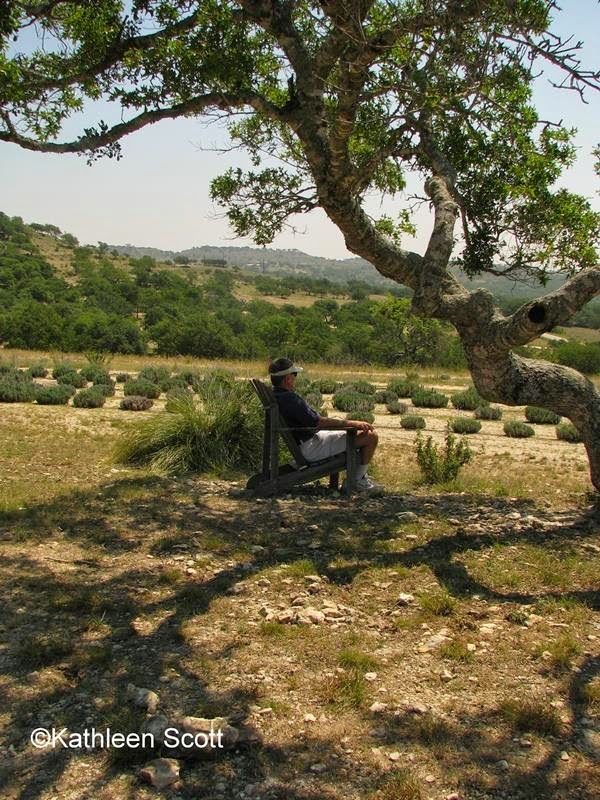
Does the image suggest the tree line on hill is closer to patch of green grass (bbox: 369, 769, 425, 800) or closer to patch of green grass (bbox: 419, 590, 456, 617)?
patch of green grass (bbox: 419, 590, 456, 617)

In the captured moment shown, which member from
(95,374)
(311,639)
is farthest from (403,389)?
(311,639)

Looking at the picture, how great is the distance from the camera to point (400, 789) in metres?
2.77

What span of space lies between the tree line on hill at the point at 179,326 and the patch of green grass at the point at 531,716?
24192 millimetres

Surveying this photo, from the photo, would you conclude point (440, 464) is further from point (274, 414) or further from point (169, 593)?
point (169, 593)

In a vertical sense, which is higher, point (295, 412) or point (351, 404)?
point (295, 412)

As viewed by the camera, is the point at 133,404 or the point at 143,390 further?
the point at 143,390

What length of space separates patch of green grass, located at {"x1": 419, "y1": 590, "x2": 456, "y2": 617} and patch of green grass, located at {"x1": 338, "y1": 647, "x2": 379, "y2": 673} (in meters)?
0.73

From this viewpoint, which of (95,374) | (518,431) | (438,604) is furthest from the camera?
(95,374)

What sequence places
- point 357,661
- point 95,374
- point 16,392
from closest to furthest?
1. point 357,661
2. point 16,392
3. point 95,374

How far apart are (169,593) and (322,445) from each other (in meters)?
2.80

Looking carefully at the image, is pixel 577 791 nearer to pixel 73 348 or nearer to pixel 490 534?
pixel 490 534

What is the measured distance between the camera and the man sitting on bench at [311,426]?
7.00 meters

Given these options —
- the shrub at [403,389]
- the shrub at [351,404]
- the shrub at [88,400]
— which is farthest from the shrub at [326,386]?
the shrub at [88,400]

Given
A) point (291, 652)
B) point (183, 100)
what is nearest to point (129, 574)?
point (291, 652)
